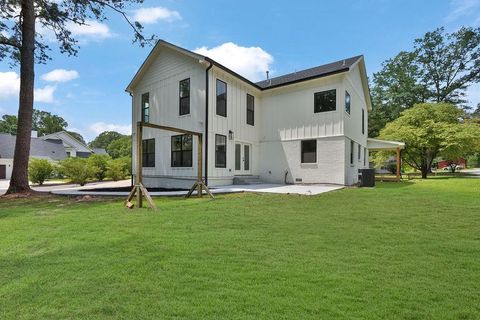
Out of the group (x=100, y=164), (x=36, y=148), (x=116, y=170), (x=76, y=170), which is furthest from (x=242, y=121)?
(x=36, y=148)

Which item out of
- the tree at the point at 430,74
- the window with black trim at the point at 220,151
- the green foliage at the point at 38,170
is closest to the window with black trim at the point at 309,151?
the window with black trim at the point at 220,151

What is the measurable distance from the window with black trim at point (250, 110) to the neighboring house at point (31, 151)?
33.1 meters

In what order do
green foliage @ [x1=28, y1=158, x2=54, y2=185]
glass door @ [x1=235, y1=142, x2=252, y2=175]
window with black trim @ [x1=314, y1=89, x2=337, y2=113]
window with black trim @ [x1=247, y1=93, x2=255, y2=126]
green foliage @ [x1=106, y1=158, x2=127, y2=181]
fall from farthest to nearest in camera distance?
green foliage @ [x1=106, y1=158, x2=127, y2=181] → green foliage @ [x1=28, y1=158, x2=54, y2=185] → window with black trim @ [x1=247, y1=93, x2=255, y2=126] → glass door @ [x1=235, y1=142, x2=252, y2=175] → window with black trim @ [x1=314, y1=89, x2=337, y2=113]

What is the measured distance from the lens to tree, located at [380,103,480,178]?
2052 centimetres

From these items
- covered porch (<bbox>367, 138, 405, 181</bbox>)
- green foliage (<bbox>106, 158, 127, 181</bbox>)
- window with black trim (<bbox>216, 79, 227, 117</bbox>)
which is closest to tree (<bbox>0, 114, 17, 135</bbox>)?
green foliage (<bbox>106, 158, 127, 181</bbox>)

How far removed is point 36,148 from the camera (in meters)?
37.5

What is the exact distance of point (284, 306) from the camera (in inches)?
89.4

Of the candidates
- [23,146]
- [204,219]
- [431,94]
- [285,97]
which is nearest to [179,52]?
[285,97]

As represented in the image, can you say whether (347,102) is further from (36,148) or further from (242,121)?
(36,148)

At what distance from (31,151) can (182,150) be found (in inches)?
1323

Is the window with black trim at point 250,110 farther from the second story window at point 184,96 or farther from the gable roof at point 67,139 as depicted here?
the gable roof at point 67,139

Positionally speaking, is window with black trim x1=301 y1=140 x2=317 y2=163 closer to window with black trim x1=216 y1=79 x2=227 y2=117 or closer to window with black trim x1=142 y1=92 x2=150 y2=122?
window with black trim x1=216 y1=79 x2=227 y2=117

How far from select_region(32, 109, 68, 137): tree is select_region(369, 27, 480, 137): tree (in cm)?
7627

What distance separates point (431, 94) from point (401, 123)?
1454 centimetres
